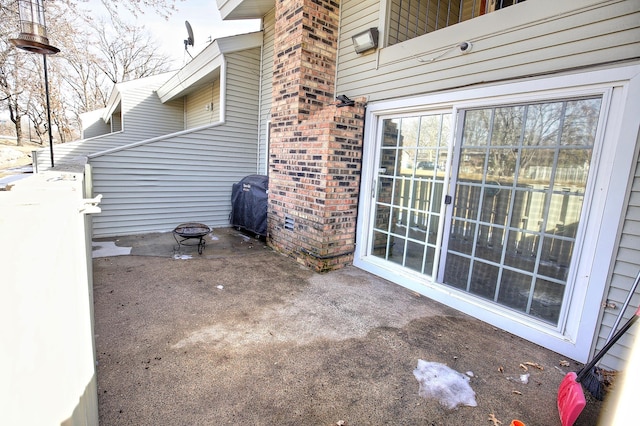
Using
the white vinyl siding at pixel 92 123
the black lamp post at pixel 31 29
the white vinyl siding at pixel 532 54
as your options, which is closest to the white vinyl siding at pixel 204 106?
the black lamp post at pixel 31 29

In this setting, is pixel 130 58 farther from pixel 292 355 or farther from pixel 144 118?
pixel 292 355

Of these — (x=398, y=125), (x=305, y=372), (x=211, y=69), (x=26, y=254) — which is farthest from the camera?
(x=211, y=69)

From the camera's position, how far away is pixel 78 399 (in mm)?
953

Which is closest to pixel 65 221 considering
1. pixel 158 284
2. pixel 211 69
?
pixel 158 284

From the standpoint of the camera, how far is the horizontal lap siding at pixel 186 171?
5.02m

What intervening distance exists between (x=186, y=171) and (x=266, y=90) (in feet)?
7.63

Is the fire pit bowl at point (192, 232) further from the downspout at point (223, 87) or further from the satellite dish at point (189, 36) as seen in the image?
the satellite dish at point (189, 36)

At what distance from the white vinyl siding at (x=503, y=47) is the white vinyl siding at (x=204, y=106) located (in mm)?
4884

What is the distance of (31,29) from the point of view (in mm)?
3309

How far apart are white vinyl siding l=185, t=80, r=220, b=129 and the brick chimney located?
3853mm

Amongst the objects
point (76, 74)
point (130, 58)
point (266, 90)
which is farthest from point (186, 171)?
point (76, 74)

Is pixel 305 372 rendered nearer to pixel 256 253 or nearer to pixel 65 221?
pixel 65 221

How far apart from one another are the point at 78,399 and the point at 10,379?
0.54 metres

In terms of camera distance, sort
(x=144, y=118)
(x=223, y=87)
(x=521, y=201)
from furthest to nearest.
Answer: (x=144, y=118) < (x=223, y=87) < (x=521, y=201)
